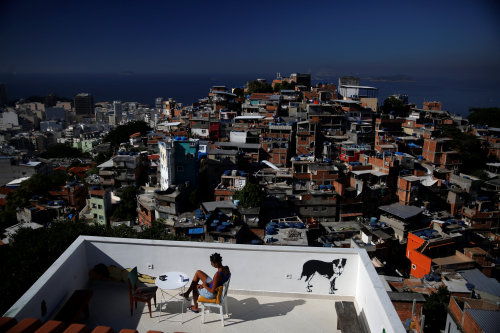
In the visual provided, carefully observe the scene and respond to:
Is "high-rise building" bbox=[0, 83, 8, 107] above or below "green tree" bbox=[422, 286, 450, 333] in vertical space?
above

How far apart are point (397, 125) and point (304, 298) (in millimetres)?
27831

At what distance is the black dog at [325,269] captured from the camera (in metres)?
3.48

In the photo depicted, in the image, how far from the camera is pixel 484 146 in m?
A: 27.9

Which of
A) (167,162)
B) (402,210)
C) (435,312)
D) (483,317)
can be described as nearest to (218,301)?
(483,317)

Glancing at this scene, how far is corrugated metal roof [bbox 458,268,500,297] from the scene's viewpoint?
12488mm

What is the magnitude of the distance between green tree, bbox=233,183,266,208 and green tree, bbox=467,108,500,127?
29.2 m

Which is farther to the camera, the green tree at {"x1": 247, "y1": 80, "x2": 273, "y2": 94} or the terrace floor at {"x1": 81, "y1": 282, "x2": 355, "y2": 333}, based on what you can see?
the green tree at {"x1": 247, "y1": 80, "x2": 273, "y2": 94}

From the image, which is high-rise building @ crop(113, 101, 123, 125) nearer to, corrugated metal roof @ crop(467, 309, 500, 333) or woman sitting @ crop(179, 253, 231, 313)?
corrugated metal roof @ crop(467, 309, 500, 333)

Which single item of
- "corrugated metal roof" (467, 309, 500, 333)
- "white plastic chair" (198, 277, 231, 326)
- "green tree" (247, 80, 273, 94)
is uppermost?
"green tree" (247, 80, 273, 94)

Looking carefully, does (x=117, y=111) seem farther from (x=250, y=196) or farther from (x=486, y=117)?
(x=250, y=196)

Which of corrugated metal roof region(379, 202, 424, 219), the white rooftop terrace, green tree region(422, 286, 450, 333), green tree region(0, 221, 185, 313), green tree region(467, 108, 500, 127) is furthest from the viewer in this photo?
green tree region(467, 108, 500, 127)

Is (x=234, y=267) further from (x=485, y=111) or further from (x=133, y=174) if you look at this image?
(x=485, y=111)

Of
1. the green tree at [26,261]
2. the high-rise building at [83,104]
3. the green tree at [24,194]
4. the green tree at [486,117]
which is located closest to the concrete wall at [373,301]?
the green tree at [26,261]

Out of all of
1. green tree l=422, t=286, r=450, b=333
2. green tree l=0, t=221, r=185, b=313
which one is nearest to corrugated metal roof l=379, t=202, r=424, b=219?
green tree l=422, t=286, r=450, b=333
